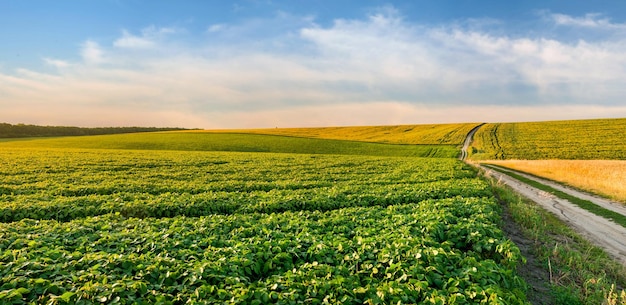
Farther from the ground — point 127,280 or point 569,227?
point 127,280

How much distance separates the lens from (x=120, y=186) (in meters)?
21.6

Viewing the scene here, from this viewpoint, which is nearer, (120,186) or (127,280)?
(127,280)

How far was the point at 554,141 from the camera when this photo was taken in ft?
254

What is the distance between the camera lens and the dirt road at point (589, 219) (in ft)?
53.6

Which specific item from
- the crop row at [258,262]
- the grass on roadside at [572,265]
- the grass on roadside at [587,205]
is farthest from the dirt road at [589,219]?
the crop row at [258,262]

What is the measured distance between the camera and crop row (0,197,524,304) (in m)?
6.41

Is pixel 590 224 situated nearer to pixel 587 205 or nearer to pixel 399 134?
pixel 587 205

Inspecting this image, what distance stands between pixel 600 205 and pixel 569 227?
30.9ft

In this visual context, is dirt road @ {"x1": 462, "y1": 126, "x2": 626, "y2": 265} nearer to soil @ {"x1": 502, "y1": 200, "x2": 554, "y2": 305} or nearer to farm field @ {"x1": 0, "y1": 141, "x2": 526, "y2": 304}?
soil @ {"x1": 502, "y1": 200, "x2": 554, "y2": 305}

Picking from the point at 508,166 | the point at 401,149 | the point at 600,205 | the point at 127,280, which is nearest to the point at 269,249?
the point at 127,280

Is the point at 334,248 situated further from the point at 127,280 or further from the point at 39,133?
the point at 39,133

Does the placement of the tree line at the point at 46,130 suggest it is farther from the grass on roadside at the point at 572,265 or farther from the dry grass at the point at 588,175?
the grass on roadside at the point at 572,265

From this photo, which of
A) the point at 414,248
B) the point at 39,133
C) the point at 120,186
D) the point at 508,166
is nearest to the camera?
the point at 414,248

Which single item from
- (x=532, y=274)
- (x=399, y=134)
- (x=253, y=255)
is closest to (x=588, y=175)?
(x=532, y=274)
